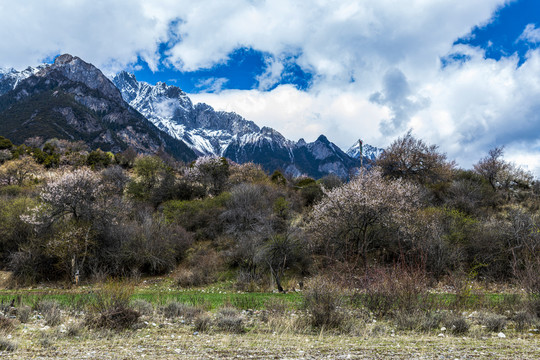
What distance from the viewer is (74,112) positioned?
131000 mm

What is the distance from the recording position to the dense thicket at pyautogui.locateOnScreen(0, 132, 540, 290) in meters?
21.8

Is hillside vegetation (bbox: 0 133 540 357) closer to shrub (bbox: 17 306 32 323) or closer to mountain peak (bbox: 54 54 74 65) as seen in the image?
shrub (bbox: 17 306 32 323)

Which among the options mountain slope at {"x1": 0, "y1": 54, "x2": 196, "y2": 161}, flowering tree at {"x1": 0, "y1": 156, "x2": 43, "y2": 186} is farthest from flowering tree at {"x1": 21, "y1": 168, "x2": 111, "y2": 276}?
mountain slope at {"x1": 0, "y1": 54, "x2": 196, "y2": 161}

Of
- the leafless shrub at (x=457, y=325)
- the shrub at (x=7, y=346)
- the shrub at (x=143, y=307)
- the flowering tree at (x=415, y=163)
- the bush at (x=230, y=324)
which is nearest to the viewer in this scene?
the shrub at (x=7, y=346)

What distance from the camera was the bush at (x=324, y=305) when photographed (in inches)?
363

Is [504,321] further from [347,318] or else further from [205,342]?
[205,342]

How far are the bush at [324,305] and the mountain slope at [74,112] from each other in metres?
116

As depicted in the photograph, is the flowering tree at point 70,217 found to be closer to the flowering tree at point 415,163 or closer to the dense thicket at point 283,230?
the dense thicket at point 283,230

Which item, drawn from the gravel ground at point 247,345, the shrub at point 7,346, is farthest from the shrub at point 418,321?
the shrub at point 7,346

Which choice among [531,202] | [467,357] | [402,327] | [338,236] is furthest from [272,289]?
[531,202]

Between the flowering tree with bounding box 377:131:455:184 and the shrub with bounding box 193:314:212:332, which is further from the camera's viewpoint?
the flowering tree with bounding box 377:131:455:184

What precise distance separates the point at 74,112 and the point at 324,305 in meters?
152

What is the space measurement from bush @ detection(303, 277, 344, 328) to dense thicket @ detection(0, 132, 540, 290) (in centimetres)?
529

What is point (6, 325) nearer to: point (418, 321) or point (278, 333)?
point (278, 333)
